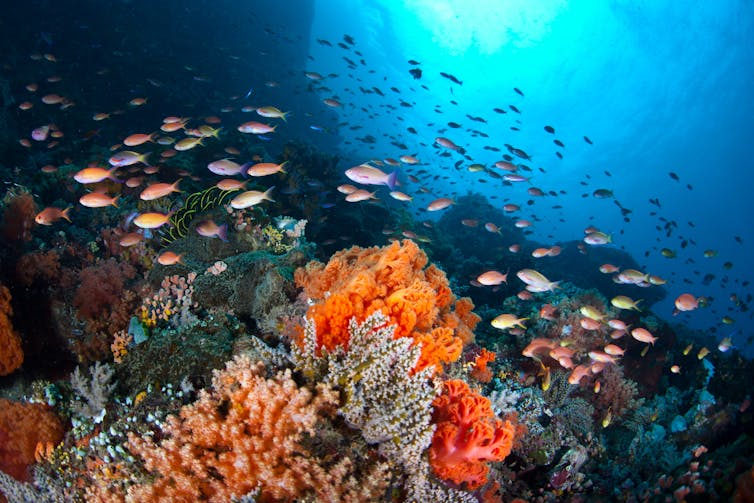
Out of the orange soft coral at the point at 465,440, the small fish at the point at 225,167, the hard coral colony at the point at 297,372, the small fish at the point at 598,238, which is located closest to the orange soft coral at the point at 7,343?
the hard coral colony at the point at 297,372

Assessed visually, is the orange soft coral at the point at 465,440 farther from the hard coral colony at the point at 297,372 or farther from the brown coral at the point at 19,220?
the brown coral at the point at 19,220

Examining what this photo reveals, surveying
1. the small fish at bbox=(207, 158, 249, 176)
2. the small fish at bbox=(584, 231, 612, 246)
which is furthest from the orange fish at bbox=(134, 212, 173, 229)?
the small fish at bbox=(584, 231, 612, 246)

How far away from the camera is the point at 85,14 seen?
20781 mm

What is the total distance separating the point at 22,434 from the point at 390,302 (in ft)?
14.2

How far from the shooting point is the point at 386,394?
300cm

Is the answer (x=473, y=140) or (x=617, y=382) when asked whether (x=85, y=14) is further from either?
(x=473, y=140)

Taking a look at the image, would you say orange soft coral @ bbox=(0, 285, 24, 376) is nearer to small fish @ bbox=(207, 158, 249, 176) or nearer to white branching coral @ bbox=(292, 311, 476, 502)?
small fish @ bbox=(207, 158, 249, 176)

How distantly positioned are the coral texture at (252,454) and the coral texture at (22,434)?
199cm

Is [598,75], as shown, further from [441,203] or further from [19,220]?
[19,220]

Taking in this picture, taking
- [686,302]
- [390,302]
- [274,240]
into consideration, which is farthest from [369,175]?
[686,302]

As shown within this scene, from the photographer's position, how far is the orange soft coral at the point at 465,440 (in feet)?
10.2

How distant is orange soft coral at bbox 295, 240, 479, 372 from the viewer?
3.60 meters

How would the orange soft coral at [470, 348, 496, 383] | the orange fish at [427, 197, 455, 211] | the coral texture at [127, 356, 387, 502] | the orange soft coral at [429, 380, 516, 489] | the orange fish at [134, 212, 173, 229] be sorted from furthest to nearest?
the orange fish at [427, 197, 455, 211] → the orange fish at [134, 212, 173, 229] → the orange soft coral at [470, 348, 496, 383] → the orange soft coral at [429, 380, 516, 489] → the coral texture at [127, 356, 387, 502]

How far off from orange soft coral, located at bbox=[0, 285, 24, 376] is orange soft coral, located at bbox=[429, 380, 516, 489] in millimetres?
5584
